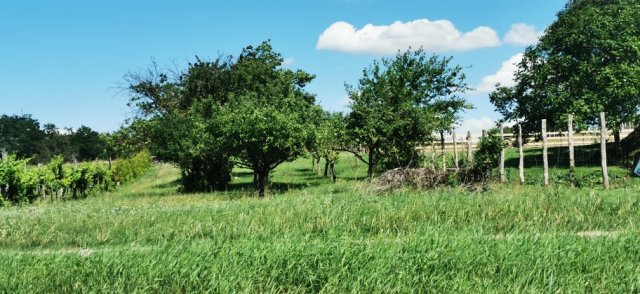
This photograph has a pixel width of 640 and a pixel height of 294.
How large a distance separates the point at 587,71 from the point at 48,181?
992 inches

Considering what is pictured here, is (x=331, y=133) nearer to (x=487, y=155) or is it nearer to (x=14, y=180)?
(x=487, y=155)

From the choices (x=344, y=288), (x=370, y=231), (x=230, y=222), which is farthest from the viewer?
(x=230, y=222)

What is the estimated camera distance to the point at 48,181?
2105cm

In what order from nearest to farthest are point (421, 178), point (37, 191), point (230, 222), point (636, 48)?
point (230, 222) < point (421, 178) < point (37, 191) < point (636, 48)

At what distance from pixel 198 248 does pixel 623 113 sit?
26.5 meters

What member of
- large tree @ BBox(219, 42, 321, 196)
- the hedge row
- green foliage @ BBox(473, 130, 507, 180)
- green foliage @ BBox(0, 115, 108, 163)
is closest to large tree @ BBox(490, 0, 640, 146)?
green foliage @ BBox(473, 130, 507, 180)

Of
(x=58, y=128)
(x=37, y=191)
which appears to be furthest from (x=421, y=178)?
(x=58, y=128)

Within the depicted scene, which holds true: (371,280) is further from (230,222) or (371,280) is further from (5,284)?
(230,222)

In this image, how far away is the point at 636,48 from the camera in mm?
25594

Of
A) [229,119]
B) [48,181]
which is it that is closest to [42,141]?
[48,181]

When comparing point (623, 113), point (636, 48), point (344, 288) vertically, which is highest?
point (636, 48)

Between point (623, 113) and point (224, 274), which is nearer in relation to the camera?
point (224, 274)

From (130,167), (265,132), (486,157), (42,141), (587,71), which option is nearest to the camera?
(486,157)

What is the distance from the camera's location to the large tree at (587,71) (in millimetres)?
25719
